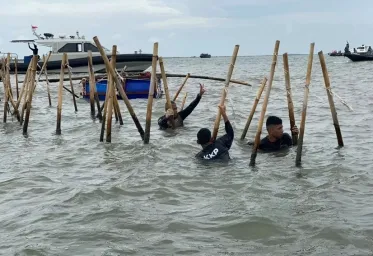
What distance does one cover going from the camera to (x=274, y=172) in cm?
836

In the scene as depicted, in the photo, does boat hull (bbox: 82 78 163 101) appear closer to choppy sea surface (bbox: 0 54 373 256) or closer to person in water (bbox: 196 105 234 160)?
choppy sea surface (bbox: 0 54 373 256)

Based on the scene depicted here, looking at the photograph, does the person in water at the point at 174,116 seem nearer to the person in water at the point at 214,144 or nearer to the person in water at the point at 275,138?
the person in water at the point at 275,138

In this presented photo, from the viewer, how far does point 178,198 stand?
281 inches

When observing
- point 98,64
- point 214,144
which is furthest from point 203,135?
point 98,64

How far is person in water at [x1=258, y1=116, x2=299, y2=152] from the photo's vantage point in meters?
9.48

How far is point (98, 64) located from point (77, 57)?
461 cm

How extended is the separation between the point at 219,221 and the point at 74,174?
353 centimetres

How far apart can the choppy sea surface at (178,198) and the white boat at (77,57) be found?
1424cm

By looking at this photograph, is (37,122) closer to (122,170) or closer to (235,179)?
(122,170)

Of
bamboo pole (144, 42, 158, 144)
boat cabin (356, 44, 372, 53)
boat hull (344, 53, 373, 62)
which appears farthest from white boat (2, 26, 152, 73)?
boat cabin (356, 44, 372, 53)

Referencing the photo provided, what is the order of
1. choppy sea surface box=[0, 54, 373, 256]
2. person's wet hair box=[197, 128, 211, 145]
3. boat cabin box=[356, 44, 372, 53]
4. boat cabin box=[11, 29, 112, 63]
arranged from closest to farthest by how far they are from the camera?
choppy sea surface box=[0, 54, 373, 256]
person's wet hair box=[197, 128, 211, 145]
boat cabin box=[11, 29, 112, 63]
boat cabin box=[356, 44, 372, 53]

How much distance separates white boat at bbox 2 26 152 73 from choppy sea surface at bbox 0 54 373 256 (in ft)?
46.7

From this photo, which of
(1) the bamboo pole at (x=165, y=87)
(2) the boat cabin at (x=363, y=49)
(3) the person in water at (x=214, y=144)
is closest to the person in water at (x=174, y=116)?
(1) the bamboo pole at (x=165, y=87)

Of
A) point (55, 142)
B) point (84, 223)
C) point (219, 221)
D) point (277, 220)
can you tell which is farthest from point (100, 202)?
point (55, 142)
